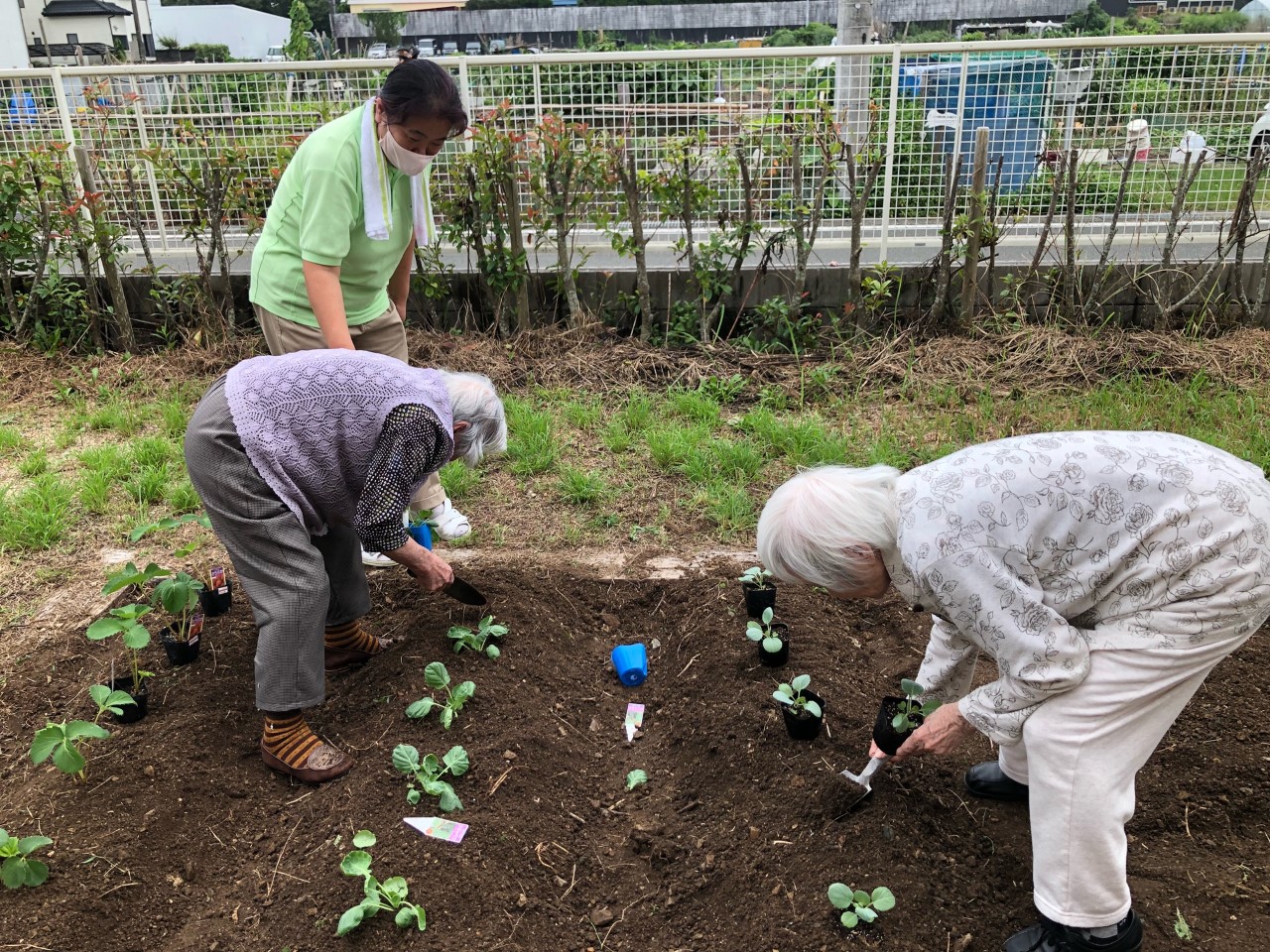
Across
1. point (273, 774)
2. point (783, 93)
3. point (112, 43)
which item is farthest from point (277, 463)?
point (112, 43)

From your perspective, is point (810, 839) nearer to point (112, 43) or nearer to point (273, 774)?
point (273, 774)

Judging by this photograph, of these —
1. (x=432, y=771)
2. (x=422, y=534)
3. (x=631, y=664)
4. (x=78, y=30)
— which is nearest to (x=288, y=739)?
(x=432, y=771)

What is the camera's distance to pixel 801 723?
2.45 metres

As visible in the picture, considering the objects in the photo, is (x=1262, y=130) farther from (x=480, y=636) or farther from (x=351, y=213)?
(x=480, y=636)

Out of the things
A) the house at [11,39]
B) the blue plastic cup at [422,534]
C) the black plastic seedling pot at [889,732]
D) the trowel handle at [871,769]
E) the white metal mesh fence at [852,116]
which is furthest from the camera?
the house at [11,39]

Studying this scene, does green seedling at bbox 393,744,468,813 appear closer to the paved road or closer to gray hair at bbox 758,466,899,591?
gray hair at bbox 758,466,899,591

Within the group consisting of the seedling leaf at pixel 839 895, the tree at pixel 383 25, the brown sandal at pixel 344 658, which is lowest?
the brown sandal at pixel 344 658

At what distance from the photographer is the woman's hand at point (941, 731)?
196 centimetres

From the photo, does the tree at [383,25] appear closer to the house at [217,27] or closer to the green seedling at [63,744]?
the house at [217,27]

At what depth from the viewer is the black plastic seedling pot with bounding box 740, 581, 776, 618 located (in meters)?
3.03

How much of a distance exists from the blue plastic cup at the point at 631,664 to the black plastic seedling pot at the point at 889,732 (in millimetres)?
904

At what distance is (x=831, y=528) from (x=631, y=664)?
1.24 meters

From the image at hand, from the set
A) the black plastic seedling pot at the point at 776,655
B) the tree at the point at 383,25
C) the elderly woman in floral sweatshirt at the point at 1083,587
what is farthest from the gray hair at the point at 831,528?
the tree at the point at 383,25

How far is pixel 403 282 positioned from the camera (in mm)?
3607
